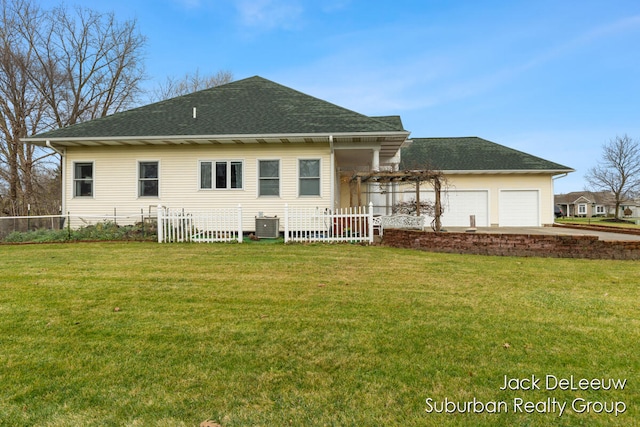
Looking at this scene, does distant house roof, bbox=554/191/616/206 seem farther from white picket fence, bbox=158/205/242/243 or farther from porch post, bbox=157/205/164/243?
porch post, bbox=157/205/164/243

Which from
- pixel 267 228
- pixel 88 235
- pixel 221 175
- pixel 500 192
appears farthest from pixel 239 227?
pixel 500 192

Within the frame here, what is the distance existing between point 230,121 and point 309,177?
348cm

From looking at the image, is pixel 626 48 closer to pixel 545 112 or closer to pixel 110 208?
pixel 545 112

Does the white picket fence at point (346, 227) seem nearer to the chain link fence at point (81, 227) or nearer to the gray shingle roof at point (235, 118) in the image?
the gray shingle roof at point (235, 118)

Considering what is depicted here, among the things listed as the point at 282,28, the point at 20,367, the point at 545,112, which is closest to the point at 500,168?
the point at 545,112

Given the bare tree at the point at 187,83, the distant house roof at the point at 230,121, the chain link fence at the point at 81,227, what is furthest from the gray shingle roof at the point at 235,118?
the bare tree at the point at 187,83

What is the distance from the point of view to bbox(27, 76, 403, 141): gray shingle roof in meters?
11.4

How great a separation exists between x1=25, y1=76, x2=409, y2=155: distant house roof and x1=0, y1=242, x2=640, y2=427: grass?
6.38m

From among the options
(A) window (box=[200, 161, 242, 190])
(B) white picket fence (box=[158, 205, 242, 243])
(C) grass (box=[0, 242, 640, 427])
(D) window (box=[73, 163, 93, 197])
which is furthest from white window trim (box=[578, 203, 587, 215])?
(D) window (box=[73, 163, 93, 197])

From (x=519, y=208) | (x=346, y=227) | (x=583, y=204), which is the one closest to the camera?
(x=346, y=227)

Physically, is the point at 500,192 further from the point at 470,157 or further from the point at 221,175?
the point at 221,175

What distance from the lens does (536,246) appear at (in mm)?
8109

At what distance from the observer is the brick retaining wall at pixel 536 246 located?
7953mm

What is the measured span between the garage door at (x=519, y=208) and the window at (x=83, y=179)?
17464 millimetres
